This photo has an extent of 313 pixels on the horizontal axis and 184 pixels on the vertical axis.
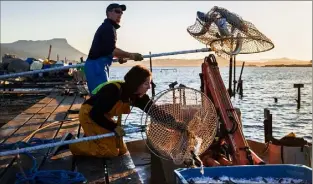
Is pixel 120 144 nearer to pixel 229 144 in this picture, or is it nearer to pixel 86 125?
pixel 86 125

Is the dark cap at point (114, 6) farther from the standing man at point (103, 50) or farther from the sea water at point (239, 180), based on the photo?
the sea water at point (239, 180)

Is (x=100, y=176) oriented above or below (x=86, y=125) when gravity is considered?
below

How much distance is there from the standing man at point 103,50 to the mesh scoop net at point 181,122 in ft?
5.37

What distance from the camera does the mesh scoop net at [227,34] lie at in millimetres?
7320

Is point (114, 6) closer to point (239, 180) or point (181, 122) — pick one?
point (181, 122)

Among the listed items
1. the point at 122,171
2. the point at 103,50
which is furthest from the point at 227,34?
the point at 122,171

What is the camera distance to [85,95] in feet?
49.6

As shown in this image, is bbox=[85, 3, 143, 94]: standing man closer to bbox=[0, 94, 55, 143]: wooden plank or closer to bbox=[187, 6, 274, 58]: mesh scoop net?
bbox=[187, 6, 274, 58]: mesh scoop net

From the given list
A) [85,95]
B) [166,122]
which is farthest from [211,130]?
[85,95]

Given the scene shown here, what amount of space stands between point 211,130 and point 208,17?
273 centimetres

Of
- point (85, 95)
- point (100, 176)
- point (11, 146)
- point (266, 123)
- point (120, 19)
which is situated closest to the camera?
point (100, 176)

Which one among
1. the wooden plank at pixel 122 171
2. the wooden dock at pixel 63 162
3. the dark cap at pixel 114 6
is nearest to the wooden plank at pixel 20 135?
the wooden dock at pixel 63 162

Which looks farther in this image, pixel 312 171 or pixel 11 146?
pixel 11 146

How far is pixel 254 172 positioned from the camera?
172 inches
